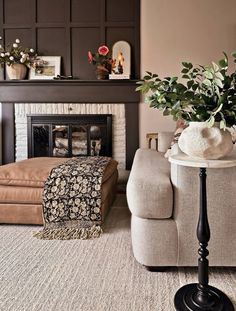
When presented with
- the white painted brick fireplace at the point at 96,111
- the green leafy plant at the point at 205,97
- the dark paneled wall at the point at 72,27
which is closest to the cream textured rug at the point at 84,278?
the green leafy plant at the point at 205,97

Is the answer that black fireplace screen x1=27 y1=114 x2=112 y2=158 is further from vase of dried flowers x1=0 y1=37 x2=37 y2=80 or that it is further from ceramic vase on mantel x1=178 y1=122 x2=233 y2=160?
ceramic vase on mantel x1=178 y1=122 x2=233 y2=160

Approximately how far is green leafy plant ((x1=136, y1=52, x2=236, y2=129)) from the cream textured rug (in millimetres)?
932

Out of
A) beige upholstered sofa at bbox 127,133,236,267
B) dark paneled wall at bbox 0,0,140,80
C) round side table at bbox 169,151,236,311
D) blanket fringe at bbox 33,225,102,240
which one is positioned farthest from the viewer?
dark paneled wall at bbox 0,0,140,80

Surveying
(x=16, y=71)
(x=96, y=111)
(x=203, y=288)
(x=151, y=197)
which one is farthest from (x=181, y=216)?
(x=16, y=71)

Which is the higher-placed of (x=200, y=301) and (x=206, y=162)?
(x=206, y=162)

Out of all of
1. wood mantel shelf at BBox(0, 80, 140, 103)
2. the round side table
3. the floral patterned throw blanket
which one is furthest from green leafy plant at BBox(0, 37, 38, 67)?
the round side table

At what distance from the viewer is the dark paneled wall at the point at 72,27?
13.7ft

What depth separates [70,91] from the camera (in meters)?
4.20

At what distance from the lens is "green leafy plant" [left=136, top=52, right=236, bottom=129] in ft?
4.46

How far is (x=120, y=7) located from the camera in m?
4.17

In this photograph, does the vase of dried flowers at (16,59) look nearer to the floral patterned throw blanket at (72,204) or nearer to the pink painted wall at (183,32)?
the pink painted wall at (183,32)

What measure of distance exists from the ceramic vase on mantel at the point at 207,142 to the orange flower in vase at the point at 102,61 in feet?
9.42

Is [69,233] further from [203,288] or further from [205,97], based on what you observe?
[205,97]

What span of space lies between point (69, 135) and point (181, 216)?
275 centimetres
